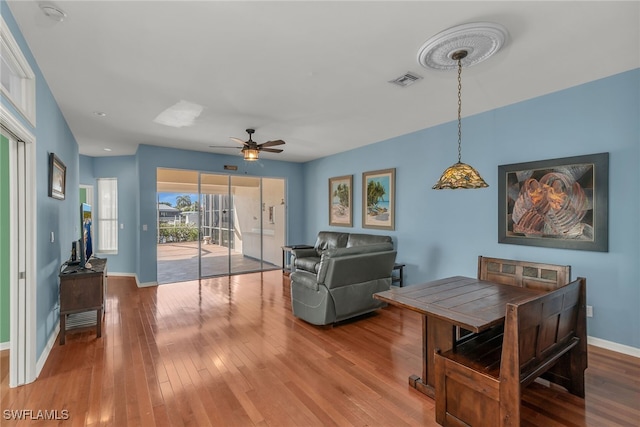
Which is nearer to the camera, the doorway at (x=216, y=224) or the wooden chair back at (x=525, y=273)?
the wooden chair back at (x=525, y=273)

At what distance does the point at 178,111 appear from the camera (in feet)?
12.8

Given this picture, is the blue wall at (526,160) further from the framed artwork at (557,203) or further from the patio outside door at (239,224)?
the patio outside door at (239,224)

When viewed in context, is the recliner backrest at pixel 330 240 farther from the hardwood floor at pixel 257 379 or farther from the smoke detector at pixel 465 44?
the smoke detector at pixel 465 44

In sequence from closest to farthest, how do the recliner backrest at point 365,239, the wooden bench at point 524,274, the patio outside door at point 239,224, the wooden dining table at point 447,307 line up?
the wooden dining table at point 447,307 < the wooden bench at point 524,274 < the recliner backrest at point 365,239 < the patio outside door at point 239,224

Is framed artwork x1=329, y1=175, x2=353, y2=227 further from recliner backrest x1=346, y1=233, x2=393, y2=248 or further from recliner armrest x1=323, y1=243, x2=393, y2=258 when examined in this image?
recliner armrest x1=323, y1=243, x2=393, y2=258

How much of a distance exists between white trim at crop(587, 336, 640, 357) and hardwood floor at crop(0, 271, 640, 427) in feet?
0.24

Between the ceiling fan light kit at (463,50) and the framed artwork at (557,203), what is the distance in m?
1.61

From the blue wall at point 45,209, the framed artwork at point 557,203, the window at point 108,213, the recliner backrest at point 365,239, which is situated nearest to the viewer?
the blue wall at point 45,209

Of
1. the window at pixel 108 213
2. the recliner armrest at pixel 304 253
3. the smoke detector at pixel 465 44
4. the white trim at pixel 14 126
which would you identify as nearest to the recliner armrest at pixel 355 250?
the smoke detector at pixel 465 44

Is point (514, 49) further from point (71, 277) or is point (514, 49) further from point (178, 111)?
point (71, 277)

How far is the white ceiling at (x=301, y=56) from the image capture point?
2.00 m

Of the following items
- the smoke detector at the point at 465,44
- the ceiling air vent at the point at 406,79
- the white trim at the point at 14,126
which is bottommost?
the white trim at the point at 14,126

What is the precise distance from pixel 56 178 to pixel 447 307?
4.33m

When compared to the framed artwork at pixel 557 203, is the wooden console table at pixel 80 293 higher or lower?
lower
